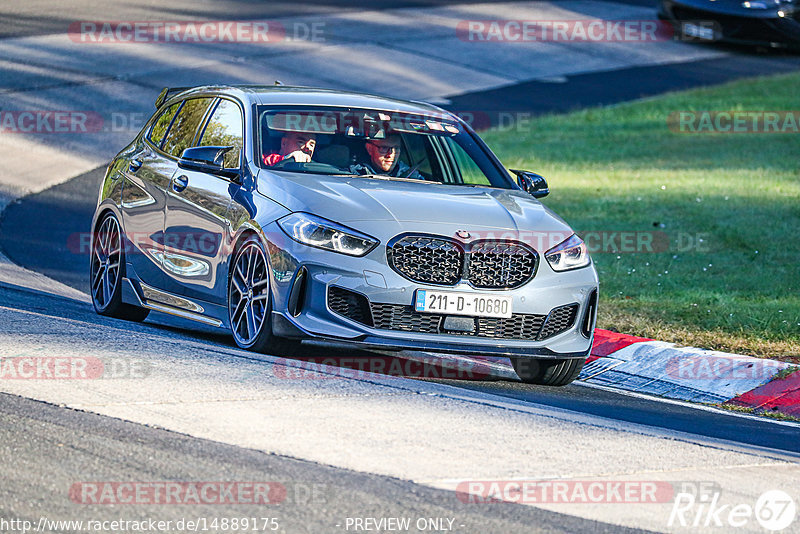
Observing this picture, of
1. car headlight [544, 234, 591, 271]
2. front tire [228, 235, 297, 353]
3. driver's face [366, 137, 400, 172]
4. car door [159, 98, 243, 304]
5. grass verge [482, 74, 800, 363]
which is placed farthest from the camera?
grass verge [482, 74, 800, 363]

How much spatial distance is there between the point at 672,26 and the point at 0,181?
1771 centimetres

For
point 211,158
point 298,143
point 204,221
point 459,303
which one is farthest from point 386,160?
point 459,303

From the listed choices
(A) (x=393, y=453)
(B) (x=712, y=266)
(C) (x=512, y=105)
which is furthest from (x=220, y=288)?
(C) (x=512, y=105)

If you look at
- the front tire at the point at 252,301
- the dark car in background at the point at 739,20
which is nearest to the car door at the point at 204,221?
the front tire at the point at 252,301

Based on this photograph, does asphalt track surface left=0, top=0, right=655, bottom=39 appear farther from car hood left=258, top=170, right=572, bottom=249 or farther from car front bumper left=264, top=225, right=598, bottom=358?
car front bumper left=264, top=225, right=598, bottom=358

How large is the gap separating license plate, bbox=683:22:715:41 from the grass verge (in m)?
3.77

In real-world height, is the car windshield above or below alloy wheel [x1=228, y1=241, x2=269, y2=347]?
above

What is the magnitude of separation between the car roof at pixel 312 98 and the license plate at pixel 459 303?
6.69 feet

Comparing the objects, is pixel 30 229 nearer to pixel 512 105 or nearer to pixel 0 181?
pixel 0 181

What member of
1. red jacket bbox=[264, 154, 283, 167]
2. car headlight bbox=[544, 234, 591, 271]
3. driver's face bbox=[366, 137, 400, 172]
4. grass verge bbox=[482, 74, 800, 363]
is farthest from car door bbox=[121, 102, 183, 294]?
grass verge bbox=[482, 74, 800, 363]

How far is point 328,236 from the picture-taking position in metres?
8.10

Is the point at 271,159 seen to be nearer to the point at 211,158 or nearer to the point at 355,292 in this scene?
the point at 211,158

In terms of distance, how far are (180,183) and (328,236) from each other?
185 cm

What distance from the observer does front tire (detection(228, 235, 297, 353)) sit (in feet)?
27.3
